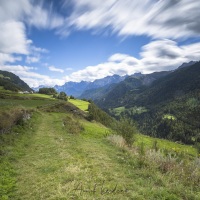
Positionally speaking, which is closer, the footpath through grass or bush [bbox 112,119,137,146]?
the footpath through grass

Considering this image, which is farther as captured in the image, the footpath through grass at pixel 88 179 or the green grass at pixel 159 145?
the green grass at pixel 159 145

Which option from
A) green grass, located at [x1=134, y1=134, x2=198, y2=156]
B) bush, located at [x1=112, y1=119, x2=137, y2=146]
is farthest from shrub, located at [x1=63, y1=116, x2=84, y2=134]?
green grass, located at [x1=134, y1=134, x2=198, y2=156]

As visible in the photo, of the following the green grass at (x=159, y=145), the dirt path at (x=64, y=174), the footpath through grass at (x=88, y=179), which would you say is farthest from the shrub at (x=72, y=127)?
the footpath through grass at (x=88, y=179)

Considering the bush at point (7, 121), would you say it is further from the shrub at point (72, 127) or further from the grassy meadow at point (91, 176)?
the shrub at point (72, 127)

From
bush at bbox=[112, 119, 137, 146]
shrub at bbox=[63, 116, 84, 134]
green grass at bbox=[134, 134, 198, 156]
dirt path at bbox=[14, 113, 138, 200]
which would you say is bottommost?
green grass at bbox=[134, 134, 198, 156]

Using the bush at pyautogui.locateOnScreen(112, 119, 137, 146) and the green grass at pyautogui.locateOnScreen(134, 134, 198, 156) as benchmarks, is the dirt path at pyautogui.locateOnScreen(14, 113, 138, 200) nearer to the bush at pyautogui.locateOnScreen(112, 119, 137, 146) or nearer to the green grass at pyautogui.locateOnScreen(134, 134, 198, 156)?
the bush at pyautogui.locateOnScreen(112, 119, 137, 146)

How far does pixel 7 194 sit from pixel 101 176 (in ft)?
16.2

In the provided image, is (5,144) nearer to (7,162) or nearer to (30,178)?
(7,162)

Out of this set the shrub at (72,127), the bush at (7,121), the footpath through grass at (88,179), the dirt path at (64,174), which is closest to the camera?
the footpath through grass at (88,179)

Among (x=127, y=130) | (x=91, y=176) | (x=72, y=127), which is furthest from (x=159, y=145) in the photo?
(x=91, y=176)

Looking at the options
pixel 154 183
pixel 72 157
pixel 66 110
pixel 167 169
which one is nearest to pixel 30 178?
pixel 72 157

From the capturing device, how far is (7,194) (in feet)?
32.0

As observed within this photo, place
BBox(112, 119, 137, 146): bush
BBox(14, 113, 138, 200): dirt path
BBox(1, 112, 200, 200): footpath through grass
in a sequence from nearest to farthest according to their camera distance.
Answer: BBox(1, 112, 200, 200): footpath through grass, BBox(14, 113, 138, 200): dirt path, BBox(112, 119, 137, 146): bush

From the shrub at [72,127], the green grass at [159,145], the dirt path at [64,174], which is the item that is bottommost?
the green grass at [159,145]
